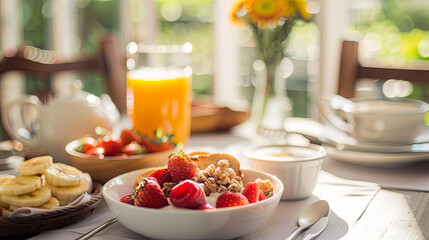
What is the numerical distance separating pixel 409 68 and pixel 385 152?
2.09 feet

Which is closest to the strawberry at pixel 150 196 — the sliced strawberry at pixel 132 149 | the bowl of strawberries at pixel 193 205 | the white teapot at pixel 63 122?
the bowl of strawberries at pixel 193 205

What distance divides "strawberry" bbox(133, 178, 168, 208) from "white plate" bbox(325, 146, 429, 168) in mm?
513

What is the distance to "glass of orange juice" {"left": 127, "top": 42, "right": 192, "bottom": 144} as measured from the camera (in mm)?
1223

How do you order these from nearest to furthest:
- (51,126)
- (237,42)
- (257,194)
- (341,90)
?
(257,194), (51,126), (341,90), (237,42)

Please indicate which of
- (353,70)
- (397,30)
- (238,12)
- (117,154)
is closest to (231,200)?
(117,154)

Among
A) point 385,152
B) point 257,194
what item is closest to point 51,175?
point 257,194

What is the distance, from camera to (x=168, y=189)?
0.69 m

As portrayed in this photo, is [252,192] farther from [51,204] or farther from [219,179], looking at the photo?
[51,204]

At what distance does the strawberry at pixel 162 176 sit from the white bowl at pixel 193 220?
0.28 ft

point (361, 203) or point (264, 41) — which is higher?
point (264, 41)

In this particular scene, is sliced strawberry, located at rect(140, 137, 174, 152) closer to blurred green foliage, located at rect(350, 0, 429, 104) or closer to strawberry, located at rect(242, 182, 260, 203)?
strawberry, located at rect(242, 182, 260, 203)

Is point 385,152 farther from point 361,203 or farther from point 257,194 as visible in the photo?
point 257,194

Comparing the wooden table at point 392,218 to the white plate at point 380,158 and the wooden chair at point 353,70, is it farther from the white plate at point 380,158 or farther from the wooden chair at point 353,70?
the wooden chair at point 353,70

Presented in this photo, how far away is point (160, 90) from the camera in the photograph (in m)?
1.24
